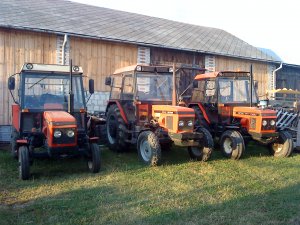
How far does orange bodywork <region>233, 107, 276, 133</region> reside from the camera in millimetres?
8094

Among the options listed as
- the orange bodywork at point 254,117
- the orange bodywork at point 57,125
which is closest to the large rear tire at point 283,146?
the orange bodywork at point 254,117

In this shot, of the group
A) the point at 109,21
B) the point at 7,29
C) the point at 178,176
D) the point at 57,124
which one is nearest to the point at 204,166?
the point at 178,176

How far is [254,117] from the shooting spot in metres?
8.20

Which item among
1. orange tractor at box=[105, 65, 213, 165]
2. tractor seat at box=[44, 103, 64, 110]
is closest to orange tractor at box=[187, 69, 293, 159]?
orange tractor at box=[105, 65, 213, 165]

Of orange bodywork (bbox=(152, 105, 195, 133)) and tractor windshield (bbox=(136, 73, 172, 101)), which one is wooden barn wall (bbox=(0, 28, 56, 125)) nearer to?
tractor windshield (bbox=(136, 73, 172, 101))

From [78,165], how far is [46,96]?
4.98ft

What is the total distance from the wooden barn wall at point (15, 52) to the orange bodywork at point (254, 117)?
20.4 ft

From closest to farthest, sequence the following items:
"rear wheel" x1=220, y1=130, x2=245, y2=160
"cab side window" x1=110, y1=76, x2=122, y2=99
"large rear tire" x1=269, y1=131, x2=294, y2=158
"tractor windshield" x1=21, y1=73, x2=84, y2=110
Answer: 1. "tractor windshield" x1=21, y1=73, x2=84, y2=110
2. "rear wheel" x1=220, y1=130, x2=245, y2=160
3. "large rear tire" x1=269, y1=131, x2=294, y2=158
4. "cab side window" x1=110, y1=76, x2=122, y2=99

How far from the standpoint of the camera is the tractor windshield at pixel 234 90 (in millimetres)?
8906

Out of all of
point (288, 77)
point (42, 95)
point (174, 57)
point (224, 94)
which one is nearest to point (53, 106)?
point (42, 95)

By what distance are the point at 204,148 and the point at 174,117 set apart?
99cm

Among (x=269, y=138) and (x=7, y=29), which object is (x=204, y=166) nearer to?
(x=269, y=138)

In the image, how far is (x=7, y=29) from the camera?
10.3 m

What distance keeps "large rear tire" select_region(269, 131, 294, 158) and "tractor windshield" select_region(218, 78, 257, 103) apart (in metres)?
1.13
